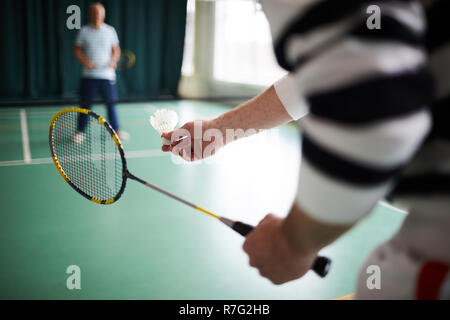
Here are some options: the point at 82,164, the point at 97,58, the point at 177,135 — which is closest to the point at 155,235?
the point at 82,164

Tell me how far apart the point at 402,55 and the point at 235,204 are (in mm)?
2342

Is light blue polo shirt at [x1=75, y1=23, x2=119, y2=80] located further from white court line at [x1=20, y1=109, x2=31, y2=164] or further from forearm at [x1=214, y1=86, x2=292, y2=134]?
forearm at [x1=214, y1=86, x2=292, y2=134]

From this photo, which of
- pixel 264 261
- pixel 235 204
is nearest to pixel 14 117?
pixel 235 204

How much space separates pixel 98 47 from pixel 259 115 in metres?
3.79

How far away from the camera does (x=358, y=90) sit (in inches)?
14.8

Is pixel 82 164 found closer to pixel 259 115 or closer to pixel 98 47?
pixel 259 115

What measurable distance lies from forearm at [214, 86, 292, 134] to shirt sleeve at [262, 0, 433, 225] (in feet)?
1.36

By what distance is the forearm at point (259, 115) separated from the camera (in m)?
0.85

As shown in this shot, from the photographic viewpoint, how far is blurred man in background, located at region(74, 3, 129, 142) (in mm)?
4172

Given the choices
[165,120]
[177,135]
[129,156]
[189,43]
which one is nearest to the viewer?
[177,135]

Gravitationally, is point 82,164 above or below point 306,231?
below
